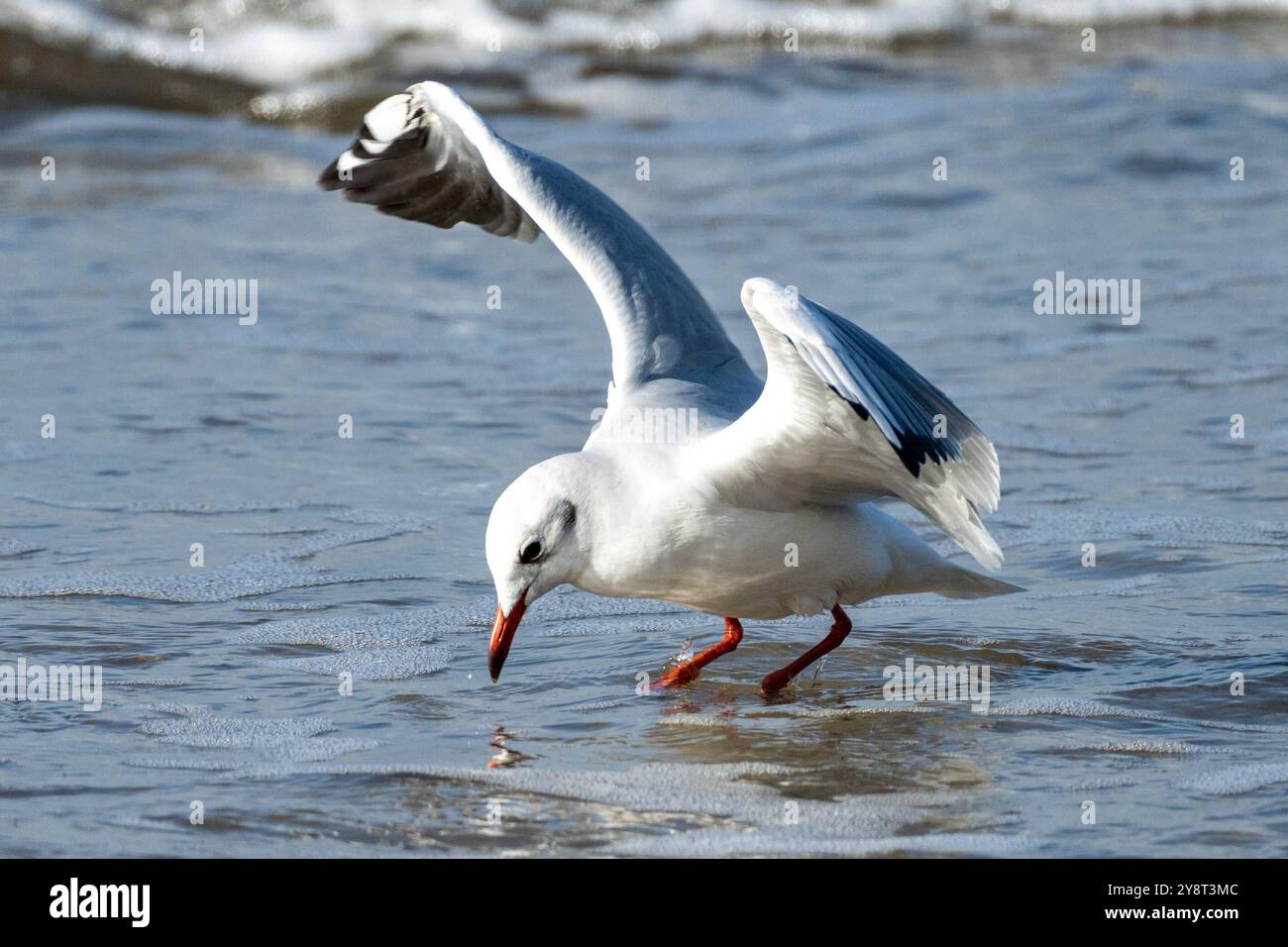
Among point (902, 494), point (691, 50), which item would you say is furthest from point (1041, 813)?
point (691, 50)

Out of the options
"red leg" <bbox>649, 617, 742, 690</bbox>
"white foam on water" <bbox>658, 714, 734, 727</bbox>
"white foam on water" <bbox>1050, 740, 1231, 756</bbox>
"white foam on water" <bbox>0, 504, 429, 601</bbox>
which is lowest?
"white foam on water" <bbox>1050, 740, 1231, 756</bbox>

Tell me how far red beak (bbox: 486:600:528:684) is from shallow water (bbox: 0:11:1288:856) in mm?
189

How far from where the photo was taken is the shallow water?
4.54 metres

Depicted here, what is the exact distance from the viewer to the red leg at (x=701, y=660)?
556 centimetres

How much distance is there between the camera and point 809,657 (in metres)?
5.62

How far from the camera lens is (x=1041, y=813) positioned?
4.40 meters

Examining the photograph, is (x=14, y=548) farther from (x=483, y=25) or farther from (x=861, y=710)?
(x=483, y=25)

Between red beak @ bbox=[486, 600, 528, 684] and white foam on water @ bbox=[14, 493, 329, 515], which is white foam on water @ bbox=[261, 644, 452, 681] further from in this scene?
white foam on water @ bbox=[14, 493, 329, 515]

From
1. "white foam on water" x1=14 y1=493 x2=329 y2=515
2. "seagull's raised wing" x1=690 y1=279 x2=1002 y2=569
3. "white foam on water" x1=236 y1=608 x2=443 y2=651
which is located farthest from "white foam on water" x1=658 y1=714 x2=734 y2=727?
"white foam on water" x1=14 y1=493 x2=329 y2=515

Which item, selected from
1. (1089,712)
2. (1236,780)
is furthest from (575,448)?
(1236,780)

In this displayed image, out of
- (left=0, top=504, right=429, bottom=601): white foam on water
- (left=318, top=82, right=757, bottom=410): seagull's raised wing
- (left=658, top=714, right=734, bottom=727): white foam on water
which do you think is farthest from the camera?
(left=0, top=504, right=429, bottom=601): white foam on water

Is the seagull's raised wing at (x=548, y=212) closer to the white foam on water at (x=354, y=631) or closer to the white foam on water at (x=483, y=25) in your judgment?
the white foam on water at (x=354, y=631)

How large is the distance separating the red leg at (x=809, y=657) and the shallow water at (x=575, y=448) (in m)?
0.05

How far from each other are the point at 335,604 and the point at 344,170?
1.86 m
